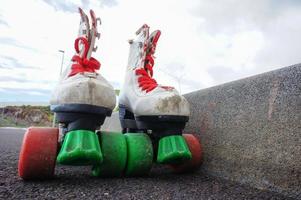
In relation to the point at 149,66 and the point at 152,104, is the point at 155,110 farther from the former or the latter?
the point at 149,66

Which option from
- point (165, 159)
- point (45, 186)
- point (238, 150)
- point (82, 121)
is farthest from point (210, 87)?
point (45, 186)

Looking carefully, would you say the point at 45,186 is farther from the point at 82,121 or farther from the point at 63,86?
the point at 63,86

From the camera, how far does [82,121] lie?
3.60 feet

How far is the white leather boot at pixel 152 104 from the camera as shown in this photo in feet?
3.94

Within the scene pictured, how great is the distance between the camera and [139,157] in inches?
46.7

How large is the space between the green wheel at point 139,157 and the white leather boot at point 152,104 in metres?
0.04

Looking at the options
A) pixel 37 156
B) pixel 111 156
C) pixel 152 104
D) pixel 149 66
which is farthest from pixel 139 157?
pixel 149 66

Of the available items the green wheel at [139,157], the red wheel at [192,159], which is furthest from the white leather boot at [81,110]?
the red wheel at [192,159]

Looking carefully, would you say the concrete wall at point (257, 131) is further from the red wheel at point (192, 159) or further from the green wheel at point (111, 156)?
the green wheel at point (111, 156)

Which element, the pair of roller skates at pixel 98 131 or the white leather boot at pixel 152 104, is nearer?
the pair of roller skates at pixel 98 131

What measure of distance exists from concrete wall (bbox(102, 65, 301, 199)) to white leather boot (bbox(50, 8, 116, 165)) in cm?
50

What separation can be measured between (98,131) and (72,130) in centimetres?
14

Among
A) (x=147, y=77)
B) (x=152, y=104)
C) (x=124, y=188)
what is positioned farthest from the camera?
(x=147, y=77)

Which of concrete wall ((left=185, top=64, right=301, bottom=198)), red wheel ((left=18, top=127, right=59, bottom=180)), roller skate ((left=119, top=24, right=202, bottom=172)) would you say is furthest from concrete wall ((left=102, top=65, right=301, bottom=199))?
red wheel ((left=18, top=127, right=59, bottom=180))
